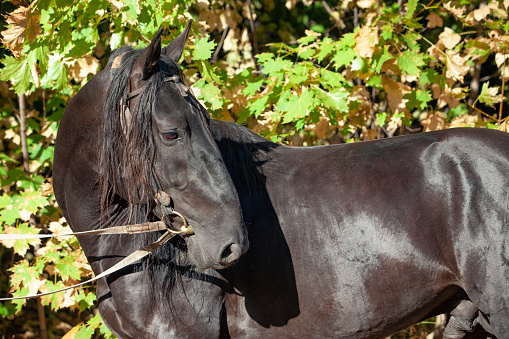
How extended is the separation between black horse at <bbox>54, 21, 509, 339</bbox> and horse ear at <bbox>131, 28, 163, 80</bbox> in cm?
3

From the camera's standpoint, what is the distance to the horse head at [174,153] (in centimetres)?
175

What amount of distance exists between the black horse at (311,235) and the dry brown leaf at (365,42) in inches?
43.7

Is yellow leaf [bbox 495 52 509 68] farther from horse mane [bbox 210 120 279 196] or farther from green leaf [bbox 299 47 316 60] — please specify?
horse mane [bbox 210 120 279 196]

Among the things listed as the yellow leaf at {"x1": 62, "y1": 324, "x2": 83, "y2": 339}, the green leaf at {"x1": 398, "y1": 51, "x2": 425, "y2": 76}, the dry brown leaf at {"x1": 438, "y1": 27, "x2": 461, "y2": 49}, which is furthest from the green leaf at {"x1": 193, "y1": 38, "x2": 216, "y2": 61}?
the yellow leaf at {"x1": 62, "y1": 324, "x2": 83, "y2": 339}

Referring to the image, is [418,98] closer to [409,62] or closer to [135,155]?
[409,62]

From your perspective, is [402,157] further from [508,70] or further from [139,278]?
[508,70]

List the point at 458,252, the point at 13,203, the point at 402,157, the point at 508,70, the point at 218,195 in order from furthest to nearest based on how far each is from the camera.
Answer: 1. the point at 508,70
2. the point at 13,203
3. the point at 402,157
4. the point at 458,252
5. the point at 218,195

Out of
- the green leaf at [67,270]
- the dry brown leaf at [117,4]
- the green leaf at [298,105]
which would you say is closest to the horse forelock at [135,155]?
the dry brown leaf at [117,4]

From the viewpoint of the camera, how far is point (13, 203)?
11.1 feet

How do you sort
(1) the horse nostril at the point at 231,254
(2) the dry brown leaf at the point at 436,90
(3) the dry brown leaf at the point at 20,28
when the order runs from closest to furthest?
(1) the horse nostril at the point at 231,254
(3) the dry brown leaf at the point at 20,28
(2) the dry brown leaf at the point at 436,90

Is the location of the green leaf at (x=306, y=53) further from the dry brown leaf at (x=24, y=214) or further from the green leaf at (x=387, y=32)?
the dry brown leaf at (x=24, y=214)

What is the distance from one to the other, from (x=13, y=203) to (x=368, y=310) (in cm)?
261

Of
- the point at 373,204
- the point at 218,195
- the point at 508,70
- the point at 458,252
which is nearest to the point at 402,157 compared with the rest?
the point at 373,204

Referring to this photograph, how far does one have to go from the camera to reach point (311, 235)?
2096mm
